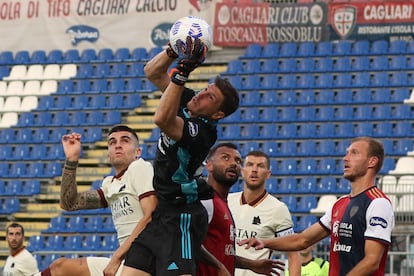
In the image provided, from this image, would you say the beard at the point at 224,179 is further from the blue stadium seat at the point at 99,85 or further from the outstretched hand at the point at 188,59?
the blue stadium seat at the point at 99,85

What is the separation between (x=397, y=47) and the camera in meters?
27.0

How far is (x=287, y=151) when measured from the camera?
83.5 feet

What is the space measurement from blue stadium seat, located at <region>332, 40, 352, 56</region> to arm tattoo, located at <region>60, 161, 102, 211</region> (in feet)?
61.4

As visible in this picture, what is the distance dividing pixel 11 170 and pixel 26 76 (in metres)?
3.67

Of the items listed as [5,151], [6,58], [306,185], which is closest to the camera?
[306,185]

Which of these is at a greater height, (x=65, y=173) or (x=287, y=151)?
(x=287, y=151)

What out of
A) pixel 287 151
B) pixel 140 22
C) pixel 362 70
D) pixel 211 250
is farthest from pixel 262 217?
pixel 140 22

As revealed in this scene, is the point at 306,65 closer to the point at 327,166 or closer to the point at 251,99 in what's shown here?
the point at 251,99

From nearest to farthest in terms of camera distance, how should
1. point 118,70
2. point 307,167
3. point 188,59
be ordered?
1. point 188,59
2. point 307,167
3. point 118,70

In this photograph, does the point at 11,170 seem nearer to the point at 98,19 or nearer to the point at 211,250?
the point at 98,19

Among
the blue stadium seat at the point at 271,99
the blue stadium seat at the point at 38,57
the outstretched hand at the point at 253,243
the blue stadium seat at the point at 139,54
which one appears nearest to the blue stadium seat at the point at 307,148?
the blue stadium seat at the point at 271,99

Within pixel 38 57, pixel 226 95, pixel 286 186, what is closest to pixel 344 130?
pixel 286 186

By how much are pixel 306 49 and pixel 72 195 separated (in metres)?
19.2

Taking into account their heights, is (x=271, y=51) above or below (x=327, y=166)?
above
